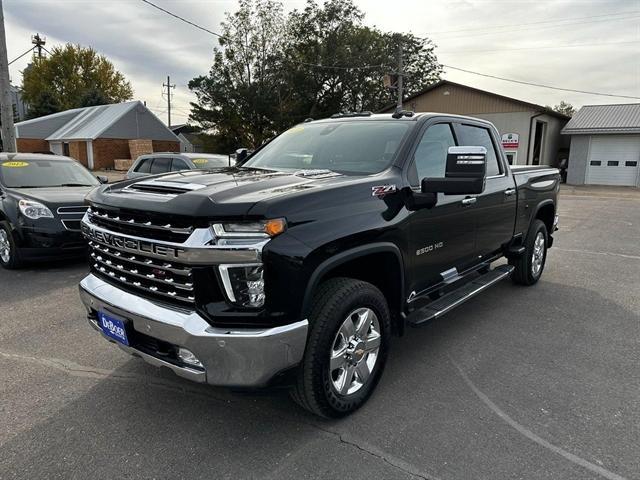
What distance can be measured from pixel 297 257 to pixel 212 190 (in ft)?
2.05

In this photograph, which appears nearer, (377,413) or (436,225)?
(377,413)

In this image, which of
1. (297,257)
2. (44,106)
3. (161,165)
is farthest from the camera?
(44,106)

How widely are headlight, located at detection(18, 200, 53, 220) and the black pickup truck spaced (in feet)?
12.1

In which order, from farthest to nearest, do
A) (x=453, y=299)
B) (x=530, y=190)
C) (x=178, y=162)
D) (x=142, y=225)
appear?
(x=178, y=162)
(x=530, y=190)
(x=453, y=299)
(x=142, y=225)

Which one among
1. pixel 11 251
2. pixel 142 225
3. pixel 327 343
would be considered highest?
pixel 142 225

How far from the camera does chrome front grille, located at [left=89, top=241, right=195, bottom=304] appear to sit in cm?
247

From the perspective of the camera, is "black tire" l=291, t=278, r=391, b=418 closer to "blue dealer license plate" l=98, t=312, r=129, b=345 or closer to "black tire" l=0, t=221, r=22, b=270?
"blue dealer license plate" l=98, t=312, r=129, b=345

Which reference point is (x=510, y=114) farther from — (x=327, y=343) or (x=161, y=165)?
(x=327, y=343)

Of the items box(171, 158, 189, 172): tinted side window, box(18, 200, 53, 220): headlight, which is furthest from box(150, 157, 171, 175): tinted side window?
box(18, 200, 53, 220): headlight

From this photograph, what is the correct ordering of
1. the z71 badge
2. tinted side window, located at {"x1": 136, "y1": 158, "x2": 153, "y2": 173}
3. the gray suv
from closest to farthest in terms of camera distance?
the z71 badge → the gray suv → tinted side window, located at {"x1": 136, "y1": 158, "x2": 153, "y2": 173}

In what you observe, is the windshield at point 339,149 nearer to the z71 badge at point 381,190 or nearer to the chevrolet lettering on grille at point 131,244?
the z71 badge at point 381,190

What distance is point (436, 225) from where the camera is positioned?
355 centimetres

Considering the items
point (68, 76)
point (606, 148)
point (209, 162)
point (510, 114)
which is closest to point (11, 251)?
point (209, 162)

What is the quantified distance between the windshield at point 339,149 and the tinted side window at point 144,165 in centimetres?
698
